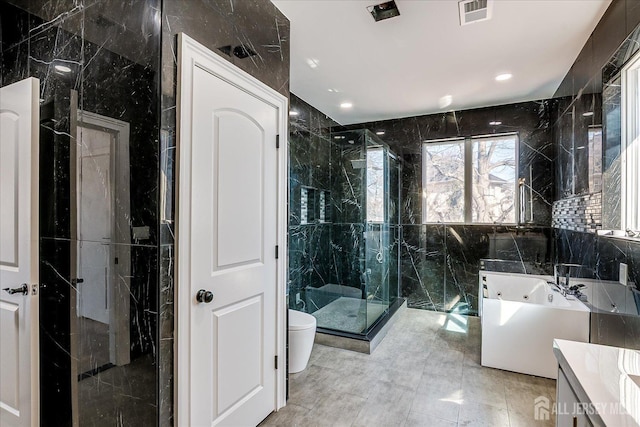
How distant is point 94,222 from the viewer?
1635 mm

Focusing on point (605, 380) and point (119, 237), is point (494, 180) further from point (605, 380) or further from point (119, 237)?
point (119, 237)

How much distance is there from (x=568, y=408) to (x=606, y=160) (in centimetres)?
161

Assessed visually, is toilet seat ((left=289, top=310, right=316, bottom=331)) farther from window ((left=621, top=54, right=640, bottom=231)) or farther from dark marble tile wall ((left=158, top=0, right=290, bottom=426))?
window ((left=621, top=54, right=640, bottom=231))

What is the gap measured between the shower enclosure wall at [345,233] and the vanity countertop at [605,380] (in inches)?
91.9

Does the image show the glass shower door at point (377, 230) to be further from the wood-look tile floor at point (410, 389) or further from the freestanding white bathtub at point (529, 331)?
the freestanding white bathtub at point (529, 331)

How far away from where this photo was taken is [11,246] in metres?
1.88

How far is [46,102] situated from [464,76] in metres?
3.26

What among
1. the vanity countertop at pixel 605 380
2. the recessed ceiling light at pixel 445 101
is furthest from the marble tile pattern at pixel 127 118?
the recessed ceiling light at pixel 445 101

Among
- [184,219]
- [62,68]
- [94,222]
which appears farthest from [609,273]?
[62,68]

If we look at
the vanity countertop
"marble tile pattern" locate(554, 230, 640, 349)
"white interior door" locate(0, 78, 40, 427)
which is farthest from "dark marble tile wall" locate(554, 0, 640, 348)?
"white interior door" locate(0, 78, 40, 427)

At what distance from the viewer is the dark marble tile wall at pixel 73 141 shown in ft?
4.71

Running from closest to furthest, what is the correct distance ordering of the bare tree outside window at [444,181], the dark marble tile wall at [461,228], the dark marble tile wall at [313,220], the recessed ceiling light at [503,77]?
the recessed ceiling light at [503,77] < the dark marble tile wall at [313,220] < the dark marble tile wall at [461,228] < the bare tree outside window at [444,181]

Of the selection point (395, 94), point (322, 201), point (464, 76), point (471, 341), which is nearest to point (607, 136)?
point (464, 76)

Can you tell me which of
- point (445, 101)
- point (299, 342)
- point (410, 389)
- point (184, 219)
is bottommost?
point (410, 389)
